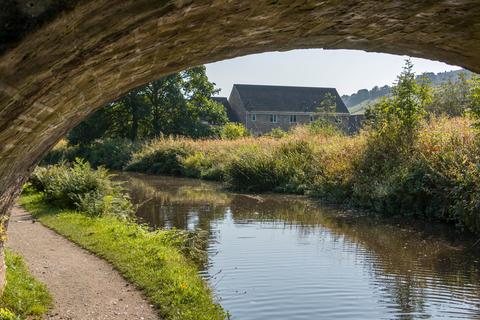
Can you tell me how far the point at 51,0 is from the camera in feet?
5.73

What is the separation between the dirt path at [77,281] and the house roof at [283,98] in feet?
174

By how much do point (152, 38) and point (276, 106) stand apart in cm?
6203

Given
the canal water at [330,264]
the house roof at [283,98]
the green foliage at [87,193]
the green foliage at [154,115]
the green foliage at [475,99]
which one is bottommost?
the canal water at [330,264]

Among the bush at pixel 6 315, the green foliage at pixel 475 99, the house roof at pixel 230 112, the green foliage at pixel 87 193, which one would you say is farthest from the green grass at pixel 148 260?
the house roof at pixel 230 112

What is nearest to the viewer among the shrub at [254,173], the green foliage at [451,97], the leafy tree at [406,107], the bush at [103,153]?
the leafy tree at [406,107]

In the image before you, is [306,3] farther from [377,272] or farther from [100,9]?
[377,272]

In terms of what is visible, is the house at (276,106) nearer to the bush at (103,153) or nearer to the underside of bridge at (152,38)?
the bush at (103,153)

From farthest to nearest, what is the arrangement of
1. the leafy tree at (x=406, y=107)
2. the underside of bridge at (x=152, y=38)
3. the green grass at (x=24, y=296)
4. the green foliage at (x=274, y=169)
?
the green foliage at (x=274, y=169)
the leafy tree at (x=406, y=107)
the green grass at (x=24, y=296)
the underside of bridge at (x=152, y=38)

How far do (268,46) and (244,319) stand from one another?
14.9 ft

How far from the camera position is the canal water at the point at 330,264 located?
7746 mm

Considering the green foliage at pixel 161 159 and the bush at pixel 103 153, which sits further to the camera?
the bush at pixel 103 153

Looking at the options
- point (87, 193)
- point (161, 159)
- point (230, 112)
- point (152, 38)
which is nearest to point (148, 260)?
point (87, 193)

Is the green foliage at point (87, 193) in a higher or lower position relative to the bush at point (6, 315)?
higher

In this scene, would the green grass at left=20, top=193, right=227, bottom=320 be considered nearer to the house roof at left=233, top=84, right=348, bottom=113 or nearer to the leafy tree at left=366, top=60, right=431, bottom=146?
the leafy tree at left=366, top=60, right=431, bottom=146
